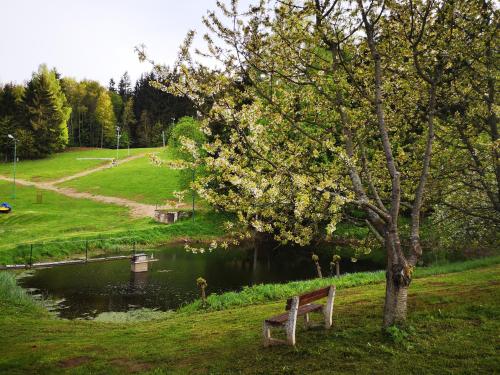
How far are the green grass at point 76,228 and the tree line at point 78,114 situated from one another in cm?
3858

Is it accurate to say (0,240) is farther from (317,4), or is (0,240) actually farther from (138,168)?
(138,168)

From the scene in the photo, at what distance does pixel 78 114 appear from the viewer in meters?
130

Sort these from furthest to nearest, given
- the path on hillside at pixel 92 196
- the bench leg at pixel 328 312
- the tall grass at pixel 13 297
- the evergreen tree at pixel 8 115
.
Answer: the evergreen tree at pixel 8 115 → the path on hillside at pixel 92 196 → the tall grass at pixel 13 297 → the bench leg at pixel 328 312

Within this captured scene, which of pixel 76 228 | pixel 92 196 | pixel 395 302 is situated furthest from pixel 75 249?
pixel 395 302

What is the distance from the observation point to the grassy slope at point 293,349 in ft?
30.1

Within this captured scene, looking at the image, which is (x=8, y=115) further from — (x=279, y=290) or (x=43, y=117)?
(x=279, y=290)

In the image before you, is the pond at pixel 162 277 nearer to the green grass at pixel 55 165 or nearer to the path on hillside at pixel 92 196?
the path on hillside at pixel 92 196

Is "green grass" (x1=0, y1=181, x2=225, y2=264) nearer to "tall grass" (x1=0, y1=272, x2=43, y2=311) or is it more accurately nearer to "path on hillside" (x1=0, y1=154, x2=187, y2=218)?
"path on hillside" (x1=0, y1=154, x2=187, y2=218)

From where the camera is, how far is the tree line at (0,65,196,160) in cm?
10300

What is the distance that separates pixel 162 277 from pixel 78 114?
371 feet

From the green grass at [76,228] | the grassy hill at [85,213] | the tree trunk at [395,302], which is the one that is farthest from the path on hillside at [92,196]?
the tree trunk at [395,302]

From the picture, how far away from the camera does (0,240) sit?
4291cm

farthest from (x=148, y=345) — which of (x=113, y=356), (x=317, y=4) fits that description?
(x=317, y=4)

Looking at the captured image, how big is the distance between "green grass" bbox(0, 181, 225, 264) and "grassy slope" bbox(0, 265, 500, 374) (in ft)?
69.4
